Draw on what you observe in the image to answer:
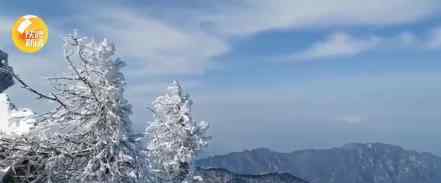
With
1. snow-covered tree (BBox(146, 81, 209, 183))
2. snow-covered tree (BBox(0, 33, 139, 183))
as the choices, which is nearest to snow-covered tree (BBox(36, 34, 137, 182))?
snow-covered tree (BBox(0, 33, 139, 183))

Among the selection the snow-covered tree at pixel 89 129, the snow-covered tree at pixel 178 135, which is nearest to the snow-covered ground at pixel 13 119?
the snow-covered tree at pixel 89 129

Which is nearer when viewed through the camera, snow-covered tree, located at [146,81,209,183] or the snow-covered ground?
the snow-covered ground

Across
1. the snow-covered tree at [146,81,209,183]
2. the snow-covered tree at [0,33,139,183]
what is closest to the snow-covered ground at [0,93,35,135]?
the snow-covered tree at [0,33,139,183]

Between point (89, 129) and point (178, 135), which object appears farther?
point (178, 135)

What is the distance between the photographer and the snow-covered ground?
13.1 meters

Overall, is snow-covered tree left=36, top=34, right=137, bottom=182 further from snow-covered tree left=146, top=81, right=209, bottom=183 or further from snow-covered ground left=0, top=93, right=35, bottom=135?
snow-covered tree left=146, top=81, right=209, bottom=183

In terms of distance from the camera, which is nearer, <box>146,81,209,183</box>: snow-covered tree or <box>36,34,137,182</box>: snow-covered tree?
<box>36,34,137,182</box>: snow-covered tree

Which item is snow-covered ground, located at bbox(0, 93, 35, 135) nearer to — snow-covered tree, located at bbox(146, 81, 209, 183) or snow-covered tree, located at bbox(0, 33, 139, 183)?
snow-covered tree, located at bbox(0, 33, 139, 183)

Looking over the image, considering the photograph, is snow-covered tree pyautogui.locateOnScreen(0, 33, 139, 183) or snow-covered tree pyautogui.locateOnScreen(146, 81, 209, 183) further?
snow-covered tree pyautogui.locateOnScreen(146, 81, 209, 183)

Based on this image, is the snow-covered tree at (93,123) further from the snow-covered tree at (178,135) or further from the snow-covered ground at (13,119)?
the snow-covered tree at (178,135)

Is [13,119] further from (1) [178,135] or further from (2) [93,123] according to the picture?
(1) [178,135]

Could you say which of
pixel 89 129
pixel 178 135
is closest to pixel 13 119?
pixel 89 129

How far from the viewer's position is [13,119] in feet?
46.4

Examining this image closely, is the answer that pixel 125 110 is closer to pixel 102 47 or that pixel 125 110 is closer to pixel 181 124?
pixel 102 47
